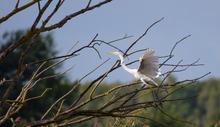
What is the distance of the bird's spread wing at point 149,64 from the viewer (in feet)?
11.0

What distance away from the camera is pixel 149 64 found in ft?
10.9

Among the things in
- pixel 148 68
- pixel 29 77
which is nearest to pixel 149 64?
pixel 148 68

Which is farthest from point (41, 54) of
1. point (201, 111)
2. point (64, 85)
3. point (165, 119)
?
point (201, 111)

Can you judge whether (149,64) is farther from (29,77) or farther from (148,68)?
(29,77)

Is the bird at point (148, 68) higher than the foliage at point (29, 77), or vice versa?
the foliage at point (29, 77)

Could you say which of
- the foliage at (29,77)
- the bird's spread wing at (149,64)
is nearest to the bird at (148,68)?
the bird's spread wing at (149,64)

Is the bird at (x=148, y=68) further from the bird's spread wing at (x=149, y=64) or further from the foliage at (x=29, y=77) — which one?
the foliage at (x=29, y=77)

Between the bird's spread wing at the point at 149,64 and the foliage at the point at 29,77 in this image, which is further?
the foliage at the point at 29,77

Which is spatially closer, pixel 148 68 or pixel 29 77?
pixel 148 68

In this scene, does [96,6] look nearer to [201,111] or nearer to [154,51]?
[154,51]

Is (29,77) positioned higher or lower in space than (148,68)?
higher

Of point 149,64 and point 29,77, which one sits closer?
point 149,64

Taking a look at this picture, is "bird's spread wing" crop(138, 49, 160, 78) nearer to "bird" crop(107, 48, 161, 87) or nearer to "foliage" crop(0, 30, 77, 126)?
"bird" crop(107, 48, 161, 87)

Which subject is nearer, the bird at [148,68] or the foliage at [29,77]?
the bird at [148,68]
